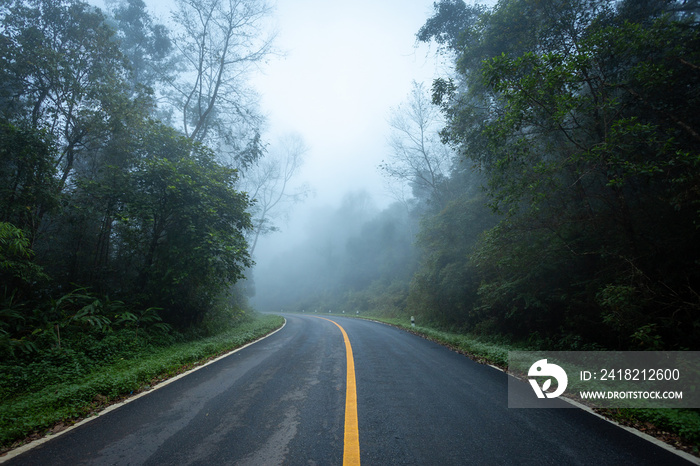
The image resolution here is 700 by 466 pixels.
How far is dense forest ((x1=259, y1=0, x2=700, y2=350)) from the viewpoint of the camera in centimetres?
502

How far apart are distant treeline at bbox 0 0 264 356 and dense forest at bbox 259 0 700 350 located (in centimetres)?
795

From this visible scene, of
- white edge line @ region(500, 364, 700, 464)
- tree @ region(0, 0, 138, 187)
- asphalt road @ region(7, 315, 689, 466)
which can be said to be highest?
tree @ region(0, 0, 138, 187)

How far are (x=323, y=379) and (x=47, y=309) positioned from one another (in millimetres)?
6779

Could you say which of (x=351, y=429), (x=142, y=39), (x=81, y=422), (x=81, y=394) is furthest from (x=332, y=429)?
(x=142, y=39)

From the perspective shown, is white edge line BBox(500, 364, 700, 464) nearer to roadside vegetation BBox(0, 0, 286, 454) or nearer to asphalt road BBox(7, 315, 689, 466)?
asphalt road BBox(7, 315, 689, 466)

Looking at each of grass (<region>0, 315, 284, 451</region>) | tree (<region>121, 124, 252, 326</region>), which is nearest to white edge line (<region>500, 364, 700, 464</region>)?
grass (<region>0, 315, 284, 451</region>)

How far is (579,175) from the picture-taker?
725cm

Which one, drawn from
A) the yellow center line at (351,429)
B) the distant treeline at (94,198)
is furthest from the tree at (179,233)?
the yellow center line at (351,429)

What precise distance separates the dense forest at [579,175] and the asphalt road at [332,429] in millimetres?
2820

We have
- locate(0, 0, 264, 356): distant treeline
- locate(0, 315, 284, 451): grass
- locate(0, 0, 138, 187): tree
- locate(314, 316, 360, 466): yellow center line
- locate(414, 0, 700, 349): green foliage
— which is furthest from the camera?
locate(0, 0, 138, 187): tree

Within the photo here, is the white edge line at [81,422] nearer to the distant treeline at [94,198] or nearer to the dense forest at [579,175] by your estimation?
the distant treeline at [94,198]

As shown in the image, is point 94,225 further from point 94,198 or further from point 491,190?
point 491,190

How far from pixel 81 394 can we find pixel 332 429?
141 inches

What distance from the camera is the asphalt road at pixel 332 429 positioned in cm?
248
